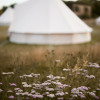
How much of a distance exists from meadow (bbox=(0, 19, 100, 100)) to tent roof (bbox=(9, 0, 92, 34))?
6890 mm

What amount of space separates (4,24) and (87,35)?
75.1 feet

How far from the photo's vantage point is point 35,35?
1566 centimetres

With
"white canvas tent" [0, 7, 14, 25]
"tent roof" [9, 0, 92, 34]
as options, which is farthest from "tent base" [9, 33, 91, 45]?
"white canvas tent" [0, 7, 14, 25]

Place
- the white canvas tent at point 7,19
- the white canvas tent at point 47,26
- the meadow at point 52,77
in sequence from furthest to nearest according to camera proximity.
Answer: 1. the white canvas tent at point 7,19
2. the white canvas tent at point 47,26
3. the meadow at point 52,77

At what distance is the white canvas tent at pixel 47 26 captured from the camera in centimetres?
1541

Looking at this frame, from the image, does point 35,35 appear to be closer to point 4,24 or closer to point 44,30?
point 44,30

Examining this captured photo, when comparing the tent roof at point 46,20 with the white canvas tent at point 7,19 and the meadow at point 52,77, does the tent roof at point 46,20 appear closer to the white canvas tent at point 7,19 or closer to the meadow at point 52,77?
the meadow at point 52,77

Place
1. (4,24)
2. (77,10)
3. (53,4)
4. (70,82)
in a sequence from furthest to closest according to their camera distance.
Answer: (77,10)
(4,24)
(53,4)
(70,82)

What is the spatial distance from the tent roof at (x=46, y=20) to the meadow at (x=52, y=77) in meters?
6.89

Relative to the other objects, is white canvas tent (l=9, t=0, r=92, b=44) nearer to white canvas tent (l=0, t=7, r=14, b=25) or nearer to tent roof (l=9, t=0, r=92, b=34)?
tent roof (l=9, t=0, r=92, b=34)

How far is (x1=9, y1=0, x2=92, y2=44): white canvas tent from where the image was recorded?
15.4 metres

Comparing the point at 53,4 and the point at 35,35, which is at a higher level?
the point at 53,4

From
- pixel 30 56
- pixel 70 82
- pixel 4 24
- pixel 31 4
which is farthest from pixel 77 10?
pixel 70 82

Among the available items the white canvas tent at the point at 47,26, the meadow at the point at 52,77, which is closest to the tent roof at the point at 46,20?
the white canvas tent at the point at 47,26
